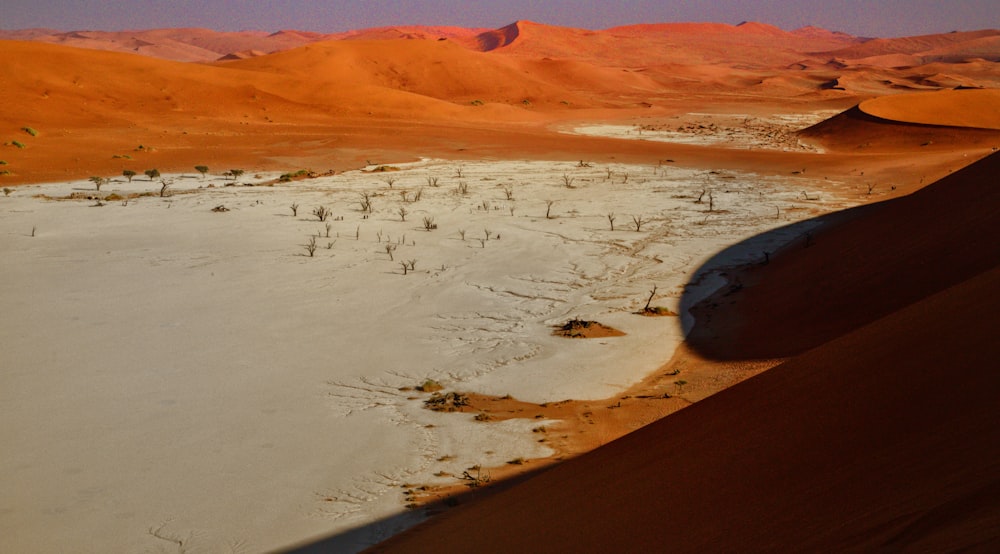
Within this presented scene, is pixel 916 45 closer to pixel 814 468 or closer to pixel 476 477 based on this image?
pixel 476 477

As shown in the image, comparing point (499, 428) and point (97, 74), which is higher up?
point (97, 74)

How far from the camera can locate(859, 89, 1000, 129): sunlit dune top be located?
26281mm

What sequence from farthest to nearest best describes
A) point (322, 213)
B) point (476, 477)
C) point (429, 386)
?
point (322, 213) → point (429, 386) → point (476, 477)

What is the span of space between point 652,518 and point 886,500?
889 mm

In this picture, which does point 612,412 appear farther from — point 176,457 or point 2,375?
point 2,375

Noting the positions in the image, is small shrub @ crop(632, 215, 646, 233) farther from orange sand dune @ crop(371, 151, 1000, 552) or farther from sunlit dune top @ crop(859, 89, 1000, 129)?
sunlit dune top @ crop(859, 89, 1000, 129)

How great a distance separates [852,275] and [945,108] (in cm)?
2398

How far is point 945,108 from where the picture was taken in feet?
89.7

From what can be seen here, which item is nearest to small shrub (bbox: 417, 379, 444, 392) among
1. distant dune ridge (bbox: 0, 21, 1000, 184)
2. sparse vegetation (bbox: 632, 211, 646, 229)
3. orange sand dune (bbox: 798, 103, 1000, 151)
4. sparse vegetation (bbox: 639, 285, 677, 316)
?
sparse vegetation (bbox: 639, 285, 677, 316)

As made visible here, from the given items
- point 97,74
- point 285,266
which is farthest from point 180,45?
point 285,266

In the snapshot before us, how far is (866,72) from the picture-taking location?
68188mm

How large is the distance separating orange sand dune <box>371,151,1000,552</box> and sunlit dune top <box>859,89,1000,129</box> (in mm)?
25198

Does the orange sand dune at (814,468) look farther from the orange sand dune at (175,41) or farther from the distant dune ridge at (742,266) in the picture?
the orange sand dune at (175,41)

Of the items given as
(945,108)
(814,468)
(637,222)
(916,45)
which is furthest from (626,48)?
(814,468)
